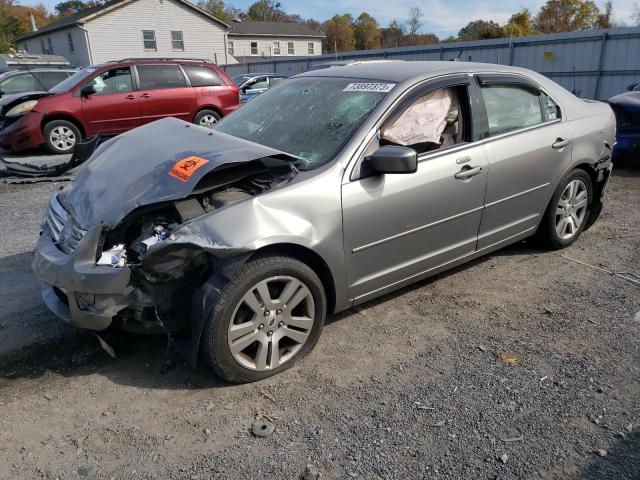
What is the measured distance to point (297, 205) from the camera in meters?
3.09

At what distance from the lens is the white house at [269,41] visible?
5041 centimetres

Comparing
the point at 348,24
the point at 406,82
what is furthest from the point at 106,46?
the point at 348,24

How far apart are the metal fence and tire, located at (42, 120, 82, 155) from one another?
10.1m

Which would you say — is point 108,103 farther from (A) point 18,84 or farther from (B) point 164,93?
(A) point 18,84

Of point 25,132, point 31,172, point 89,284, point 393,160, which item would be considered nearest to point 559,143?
point 393,160

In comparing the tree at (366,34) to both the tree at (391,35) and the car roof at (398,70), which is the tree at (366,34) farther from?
the car roof at (398,70)

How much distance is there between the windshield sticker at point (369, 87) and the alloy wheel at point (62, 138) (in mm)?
8024

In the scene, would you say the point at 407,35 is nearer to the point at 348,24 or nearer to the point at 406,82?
the point at 348,24

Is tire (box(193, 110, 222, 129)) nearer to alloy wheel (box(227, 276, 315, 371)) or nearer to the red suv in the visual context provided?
the red suv

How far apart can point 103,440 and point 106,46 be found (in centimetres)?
3684

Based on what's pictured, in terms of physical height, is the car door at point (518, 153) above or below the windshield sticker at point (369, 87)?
below

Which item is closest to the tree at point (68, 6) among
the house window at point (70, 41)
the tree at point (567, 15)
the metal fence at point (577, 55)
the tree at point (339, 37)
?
the tree at point (339, 37)

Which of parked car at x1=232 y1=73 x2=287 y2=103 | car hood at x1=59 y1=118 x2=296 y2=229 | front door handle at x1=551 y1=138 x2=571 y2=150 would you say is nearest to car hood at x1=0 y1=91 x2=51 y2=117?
parked car at x1=232 y1=73 x2=287 y2=103

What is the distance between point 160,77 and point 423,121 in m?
8.40
